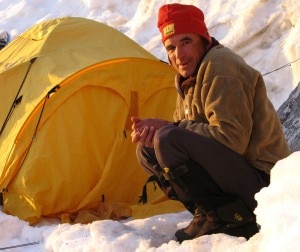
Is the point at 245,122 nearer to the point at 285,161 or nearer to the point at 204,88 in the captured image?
the point at 204,88

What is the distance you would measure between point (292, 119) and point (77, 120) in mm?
1595

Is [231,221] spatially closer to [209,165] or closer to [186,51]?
[209,165]

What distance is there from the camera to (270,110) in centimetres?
267

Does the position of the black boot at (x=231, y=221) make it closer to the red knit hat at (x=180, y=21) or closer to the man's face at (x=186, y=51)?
the man's face at (x=186, y=51)

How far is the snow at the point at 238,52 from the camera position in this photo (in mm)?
1617

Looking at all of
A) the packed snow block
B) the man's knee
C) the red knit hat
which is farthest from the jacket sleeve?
the packed snow block

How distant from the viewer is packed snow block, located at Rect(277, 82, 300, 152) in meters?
3.90

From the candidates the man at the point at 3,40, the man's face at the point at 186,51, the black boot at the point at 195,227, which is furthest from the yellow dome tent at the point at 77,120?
the man at the point at 3,40

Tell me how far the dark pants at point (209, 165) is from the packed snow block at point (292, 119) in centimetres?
137

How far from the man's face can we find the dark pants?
0.39 m

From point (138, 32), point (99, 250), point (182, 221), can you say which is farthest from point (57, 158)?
point (138, 32)

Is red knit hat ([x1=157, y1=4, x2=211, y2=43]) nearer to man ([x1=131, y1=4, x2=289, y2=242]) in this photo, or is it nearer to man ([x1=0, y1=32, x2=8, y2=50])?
man ([x1=131, y1=4, x2=289, y2=242])

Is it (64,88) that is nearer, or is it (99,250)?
(99,250)

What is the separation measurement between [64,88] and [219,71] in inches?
72.7
